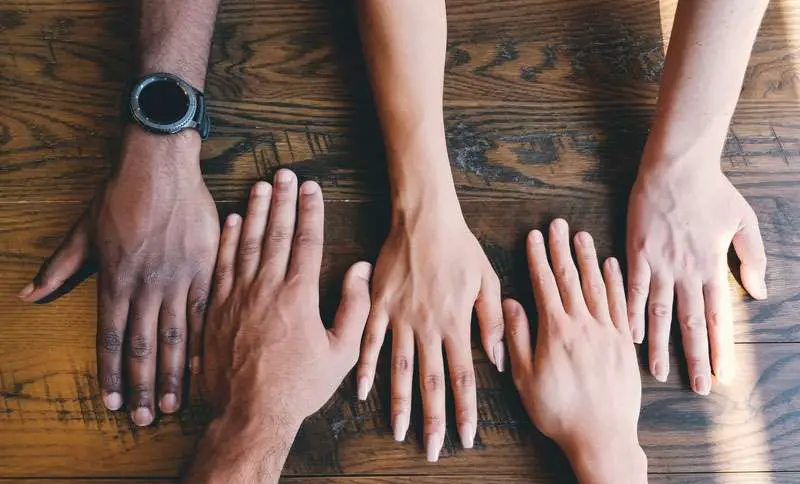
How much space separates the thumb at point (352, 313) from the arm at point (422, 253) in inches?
0.6

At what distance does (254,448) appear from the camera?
3.03ft

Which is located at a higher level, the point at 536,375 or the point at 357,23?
the point at 357,23

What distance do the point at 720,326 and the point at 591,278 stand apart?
22cm

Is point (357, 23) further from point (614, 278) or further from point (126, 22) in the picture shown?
point (614, 278)

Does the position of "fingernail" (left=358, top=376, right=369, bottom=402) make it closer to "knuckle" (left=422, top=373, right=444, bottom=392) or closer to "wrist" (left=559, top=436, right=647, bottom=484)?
"knuckle" (left=422, top=373, right=444, bottom=392)

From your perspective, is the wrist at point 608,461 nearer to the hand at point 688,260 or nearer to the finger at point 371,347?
the hand at point 688,260

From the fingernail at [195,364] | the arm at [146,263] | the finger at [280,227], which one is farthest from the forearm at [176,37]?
the fingernail at [195,364]

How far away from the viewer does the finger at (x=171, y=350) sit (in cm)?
97

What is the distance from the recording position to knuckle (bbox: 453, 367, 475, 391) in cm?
98

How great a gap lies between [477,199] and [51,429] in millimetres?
780

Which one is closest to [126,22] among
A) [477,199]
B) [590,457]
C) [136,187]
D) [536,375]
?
[136,187]

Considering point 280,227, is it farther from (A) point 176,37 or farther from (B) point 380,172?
(A) point 176,37

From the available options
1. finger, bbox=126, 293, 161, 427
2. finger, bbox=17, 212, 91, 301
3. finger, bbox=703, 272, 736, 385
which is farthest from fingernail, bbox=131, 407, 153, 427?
finger, bbox=703, 272, 736, 385

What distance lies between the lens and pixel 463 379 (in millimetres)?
979
